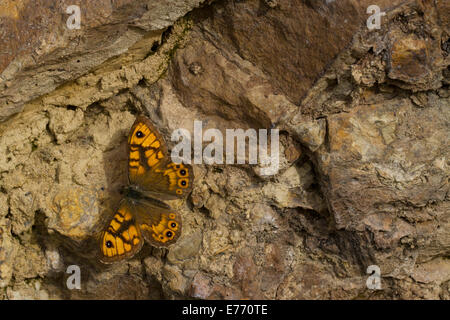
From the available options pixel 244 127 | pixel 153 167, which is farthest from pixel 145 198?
pixel 244 127

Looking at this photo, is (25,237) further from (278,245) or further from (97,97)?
(278,245)

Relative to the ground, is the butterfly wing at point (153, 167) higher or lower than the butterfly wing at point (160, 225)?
higher

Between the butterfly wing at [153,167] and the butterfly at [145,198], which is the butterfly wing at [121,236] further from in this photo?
the butterfly wing at [153,167]

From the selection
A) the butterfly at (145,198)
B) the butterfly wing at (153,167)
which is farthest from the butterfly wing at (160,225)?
the butterfly wing at (153,167)

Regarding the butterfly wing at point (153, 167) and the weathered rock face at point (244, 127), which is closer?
the weathered rock face at point (244, 127)

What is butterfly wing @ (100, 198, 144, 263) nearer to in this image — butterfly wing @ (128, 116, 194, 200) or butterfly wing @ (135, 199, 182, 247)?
butterfly wing @ (135, 199, 182, 247)

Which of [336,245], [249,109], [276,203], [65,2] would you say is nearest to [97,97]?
[65,2]
